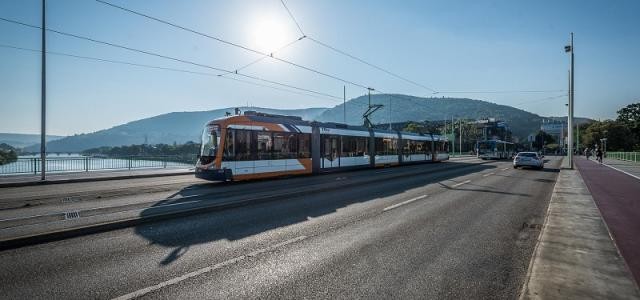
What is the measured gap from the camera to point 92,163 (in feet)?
70.3

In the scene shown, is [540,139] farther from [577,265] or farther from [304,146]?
[577,265]

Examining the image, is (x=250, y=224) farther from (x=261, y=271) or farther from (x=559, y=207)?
(x=559, y=207)

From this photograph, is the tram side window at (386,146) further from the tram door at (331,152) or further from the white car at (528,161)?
the white car at (528,161)

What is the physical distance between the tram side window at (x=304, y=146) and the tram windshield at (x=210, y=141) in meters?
5.15

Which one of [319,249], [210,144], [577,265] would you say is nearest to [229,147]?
[210,144]

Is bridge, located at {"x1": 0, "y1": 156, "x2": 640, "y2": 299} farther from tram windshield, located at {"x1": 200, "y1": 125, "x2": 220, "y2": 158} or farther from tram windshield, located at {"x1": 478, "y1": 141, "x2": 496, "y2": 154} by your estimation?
tram windshield, located at {"x1": 478, "y1": 141, "x2": 496, "y2": 154}

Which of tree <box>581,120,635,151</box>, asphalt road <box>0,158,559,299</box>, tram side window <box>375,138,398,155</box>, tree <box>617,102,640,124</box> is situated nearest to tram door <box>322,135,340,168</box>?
tram side window <box>375,138,398,155</box>

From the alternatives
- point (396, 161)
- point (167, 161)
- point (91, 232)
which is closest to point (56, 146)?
point (167, 161)

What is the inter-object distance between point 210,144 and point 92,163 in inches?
489

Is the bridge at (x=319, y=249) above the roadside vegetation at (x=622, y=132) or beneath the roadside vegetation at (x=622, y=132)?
beneath

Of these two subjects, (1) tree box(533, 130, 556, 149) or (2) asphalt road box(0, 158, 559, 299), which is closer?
(2) asphalt road box(0, 158, 559, 299)

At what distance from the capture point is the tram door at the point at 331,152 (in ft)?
65.8

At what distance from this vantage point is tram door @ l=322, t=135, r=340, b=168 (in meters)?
20.0

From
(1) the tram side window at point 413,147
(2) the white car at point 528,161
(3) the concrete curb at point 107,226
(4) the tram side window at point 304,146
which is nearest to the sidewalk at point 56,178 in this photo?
(4) the tram side window at point 304,146
